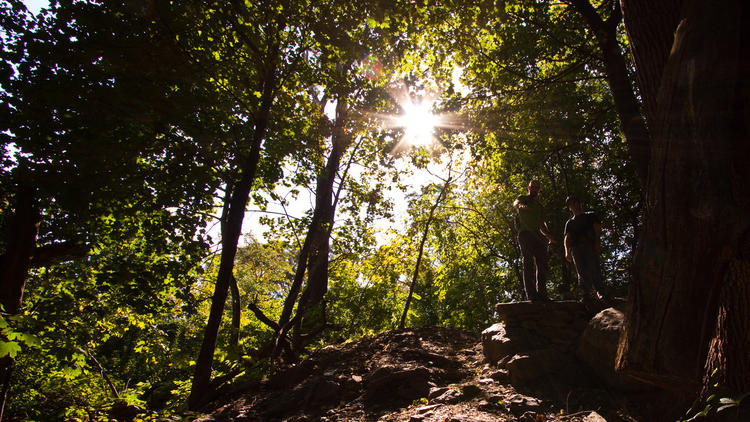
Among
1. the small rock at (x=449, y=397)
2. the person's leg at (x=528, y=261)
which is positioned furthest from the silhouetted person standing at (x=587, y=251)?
the small rock at (x=449, y=397)

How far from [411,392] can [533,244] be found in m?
3.27

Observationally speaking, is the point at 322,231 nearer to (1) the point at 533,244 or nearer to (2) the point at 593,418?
(1) the point at 533,244

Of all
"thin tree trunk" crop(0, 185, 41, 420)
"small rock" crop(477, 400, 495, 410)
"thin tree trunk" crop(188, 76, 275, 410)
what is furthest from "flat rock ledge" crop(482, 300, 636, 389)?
"thin tree trunk" crop(0, 185, 41, 420)

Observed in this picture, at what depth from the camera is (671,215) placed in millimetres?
2205

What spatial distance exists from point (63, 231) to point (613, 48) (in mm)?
9667

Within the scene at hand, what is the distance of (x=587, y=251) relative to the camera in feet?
18.2

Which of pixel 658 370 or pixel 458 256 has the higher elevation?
pixel 458 256

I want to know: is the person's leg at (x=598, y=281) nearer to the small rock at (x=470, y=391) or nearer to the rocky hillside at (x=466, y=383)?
the rocky hillside at (x=466, y=383)

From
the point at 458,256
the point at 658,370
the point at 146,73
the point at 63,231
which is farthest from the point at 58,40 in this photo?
the point at 458,256

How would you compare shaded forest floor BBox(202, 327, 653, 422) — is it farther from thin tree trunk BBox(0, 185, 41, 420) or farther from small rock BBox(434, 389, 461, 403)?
thin tree trunk BBox(0, 185, 41, 420)

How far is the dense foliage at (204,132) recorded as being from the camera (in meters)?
4.57

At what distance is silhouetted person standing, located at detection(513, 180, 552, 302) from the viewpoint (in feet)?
19.6

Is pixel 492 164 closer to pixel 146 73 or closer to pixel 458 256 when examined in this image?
pixel 146 73

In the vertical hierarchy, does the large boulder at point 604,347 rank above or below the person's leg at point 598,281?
below
